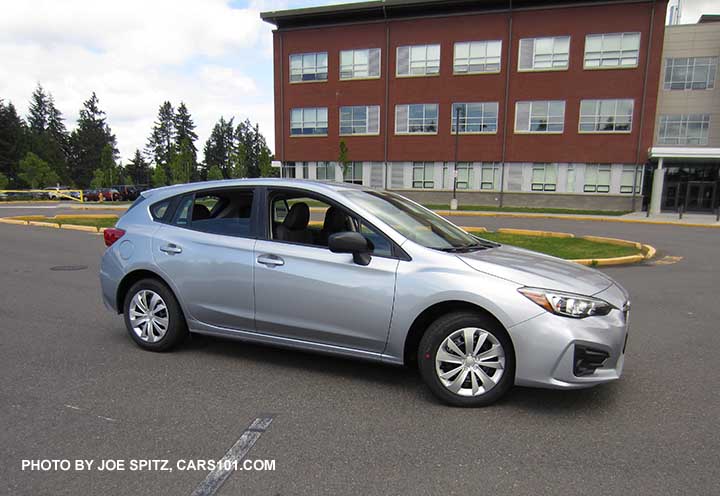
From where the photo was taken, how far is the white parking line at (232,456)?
107 inches

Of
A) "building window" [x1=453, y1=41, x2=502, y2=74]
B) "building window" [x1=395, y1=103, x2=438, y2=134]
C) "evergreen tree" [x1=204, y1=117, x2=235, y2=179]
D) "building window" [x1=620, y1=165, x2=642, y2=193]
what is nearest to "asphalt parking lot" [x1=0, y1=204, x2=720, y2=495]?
"building window" [x1=620, y1=165, x2=642, y2=193]

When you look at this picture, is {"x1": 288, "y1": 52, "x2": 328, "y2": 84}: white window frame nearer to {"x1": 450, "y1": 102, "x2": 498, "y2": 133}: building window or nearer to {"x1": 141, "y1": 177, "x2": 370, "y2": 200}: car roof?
{"x1": 450, "y1": 102, "x2": 498, "y2": 133}: building window

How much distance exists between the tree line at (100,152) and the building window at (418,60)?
542 inches

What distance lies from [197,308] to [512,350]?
2825mm

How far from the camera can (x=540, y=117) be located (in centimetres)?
3428

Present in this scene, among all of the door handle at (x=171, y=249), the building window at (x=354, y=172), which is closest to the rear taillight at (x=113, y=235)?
the door handle at (x=171, y=249)

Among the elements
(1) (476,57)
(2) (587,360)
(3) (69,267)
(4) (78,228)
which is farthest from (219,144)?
(2) (587,360)

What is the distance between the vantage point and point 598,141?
109ft

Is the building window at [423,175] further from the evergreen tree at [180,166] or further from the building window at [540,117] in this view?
the evergreen tree at [180,166]

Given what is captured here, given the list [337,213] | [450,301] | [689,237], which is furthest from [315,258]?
[689,237]

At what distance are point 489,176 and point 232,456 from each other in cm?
3498

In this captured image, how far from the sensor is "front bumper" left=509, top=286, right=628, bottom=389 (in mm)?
3385

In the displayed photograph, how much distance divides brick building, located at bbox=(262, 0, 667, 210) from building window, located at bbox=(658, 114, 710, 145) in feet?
16.3

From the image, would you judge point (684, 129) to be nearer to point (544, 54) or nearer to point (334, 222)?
point (544, 54)
